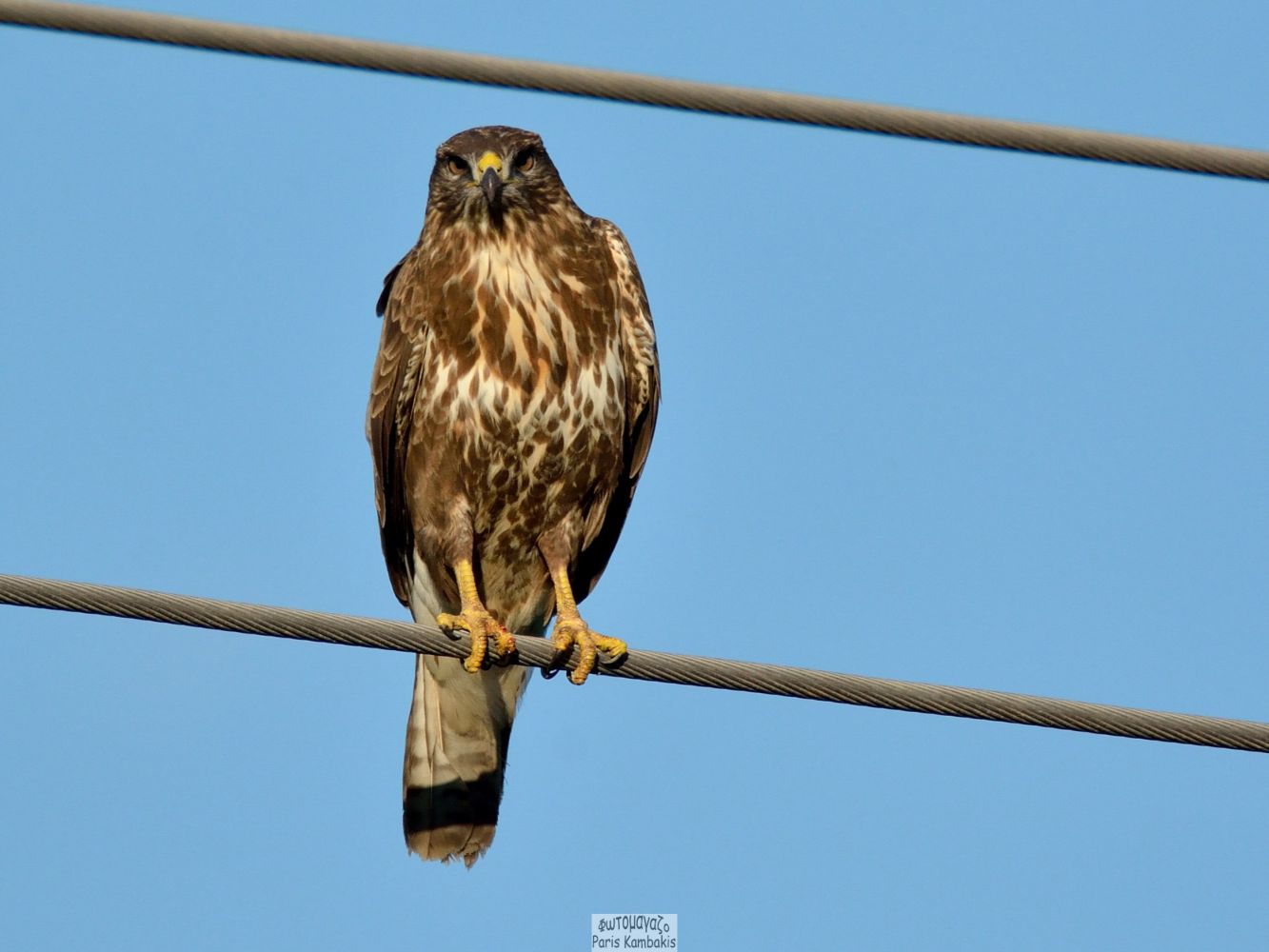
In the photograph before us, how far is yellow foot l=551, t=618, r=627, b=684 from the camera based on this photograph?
24.5ft

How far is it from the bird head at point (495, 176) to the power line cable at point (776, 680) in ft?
9.98

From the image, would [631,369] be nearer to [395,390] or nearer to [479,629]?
[395,390]

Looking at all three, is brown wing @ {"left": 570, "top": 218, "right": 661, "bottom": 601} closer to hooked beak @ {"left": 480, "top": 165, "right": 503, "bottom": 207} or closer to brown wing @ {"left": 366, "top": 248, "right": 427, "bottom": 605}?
hooked beak @ {"left": 480, "top": 165, "right": 503, "bottom": 207}

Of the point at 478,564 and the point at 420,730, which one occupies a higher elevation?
the point at 478,564

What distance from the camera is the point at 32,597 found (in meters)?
5.10

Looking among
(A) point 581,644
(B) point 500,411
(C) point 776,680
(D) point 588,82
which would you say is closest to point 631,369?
(B) point 500,411

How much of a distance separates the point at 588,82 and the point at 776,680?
1934 mm

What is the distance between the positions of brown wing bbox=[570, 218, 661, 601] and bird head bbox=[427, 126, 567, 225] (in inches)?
13.3

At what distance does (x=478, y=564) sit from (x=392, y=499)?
0.48m

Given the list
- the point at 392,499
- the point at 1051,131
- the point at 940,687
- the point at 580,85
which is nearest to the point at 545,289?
the point at 392,499

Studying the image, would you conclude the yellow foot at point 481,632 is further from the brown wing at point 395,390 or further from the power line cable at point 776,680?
the power line cable at point 776,680

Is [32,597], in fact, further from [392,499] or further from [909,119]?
[392,499]

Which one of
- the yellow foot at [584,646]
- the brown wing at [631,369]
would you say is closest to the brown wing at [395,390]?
the brown wing at [631,369]

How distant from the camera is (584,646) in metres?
7.54
